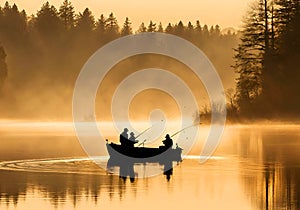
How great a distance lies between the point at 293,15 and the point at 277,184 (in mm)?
67357

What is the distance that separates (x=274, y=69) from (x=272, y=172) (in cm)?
6080

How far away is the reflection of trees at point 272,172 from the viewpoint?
39.8 meters

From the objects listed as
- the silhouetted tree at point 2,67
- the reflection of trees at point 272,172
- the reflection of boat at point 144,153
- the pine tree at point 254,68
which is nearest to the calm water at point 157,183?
the reflection of trees at point 272,172

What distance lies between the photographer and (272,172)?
170 ft

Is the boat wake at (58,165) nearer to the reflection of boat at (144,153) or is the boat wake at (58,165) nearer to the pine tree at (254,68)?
the reflection of boat at (144,153)

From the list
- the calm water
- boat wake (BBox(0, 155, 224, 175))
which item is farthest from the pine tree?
boat wake (BBox(0, 155, 224, 175))

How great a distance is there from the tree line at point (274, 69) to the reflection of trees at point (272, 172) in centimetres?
2725

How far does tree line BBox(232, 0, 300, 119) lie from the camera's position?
11000 cm

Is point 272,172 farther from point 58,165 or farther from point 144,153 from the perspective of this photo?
point 58,165

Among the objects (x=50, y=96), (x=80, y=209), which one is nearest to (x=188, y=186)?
(x=80, y=209)

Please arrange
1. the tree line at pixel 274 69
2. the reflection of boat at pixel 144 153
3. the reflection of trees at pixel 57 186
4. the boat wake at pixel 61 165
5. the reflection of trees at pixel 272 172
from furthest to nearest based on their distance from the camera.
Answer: the tree line at pixel 274 69
the reflection of boat at pixel 144 153
the boat wake at pixel 61 165
the reflection of trees at pixel 57 186
the reflection of trees at pixel 272 172

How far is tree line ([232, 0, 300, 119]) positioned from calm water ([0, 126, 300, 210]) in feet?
133

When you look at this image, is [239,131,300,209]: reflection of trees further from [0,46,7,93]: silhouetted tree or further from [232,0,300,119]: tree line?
[0,46,7,93]: silhouetted tree

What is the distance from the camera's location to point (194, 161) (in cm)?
6012
